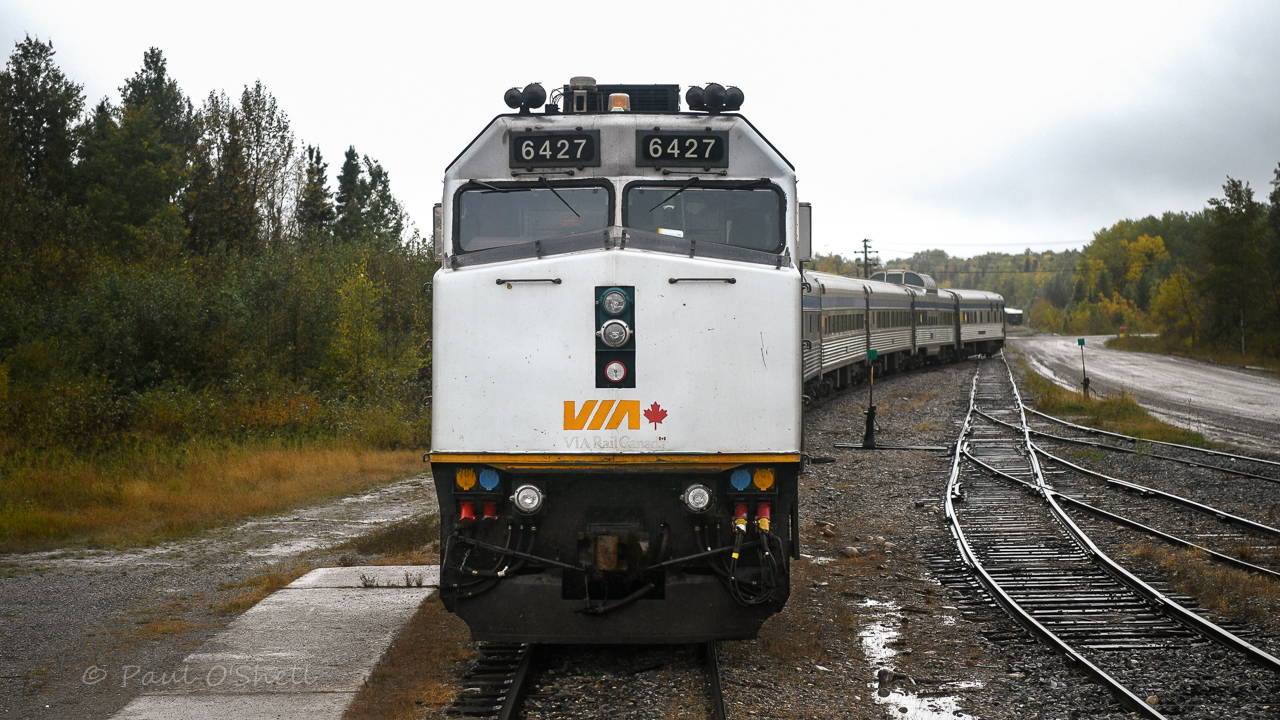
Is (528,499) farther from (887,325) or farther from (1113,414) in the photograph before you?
(887,325)

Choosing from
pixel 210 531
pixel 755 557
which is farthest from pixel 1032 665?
pixel 210 531

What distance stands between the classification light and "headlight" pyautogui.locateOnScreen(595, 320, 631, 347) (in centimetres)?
12

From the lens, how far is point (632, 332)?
5.94 meters

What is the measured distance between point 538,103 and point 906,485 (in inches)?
412

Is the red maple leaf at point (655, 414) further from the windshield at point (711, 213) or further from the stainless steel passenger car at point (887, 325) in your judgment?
the stainless steel passenger car at point (887, 325)

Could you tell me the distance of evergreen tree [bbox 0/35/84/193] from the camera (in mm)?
42969

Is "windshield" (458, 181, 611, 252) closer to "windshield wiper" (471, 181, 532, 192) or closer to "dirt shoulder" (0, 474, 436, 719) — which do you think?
"windshield wiper" (471, 181, 532, 192)

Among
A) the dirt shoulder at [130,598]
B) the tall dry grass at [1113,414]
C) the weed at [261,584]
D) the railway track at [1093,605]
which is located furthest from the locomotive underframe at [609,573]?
the tall dry grass at [1113,414]

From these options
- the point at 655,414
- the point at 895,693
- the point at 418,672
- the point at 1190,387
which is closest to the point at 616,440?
the point at 655,414

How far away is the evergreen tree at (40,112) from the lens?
43.0 metres

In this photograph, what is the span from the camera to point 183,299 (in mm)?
22812

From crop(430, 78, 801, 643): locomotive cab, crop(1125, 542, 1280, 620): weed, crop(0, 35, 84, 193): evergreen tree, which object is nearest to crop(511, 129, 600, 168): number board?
crop(430, 78, 801, 643): locomotive cab

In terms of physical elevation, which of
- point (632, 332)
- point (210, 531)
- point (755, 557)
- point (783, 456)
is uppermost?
point (632, 332)

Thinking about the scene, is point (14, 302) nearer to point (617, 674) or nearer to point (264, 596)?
point (264, 596)
